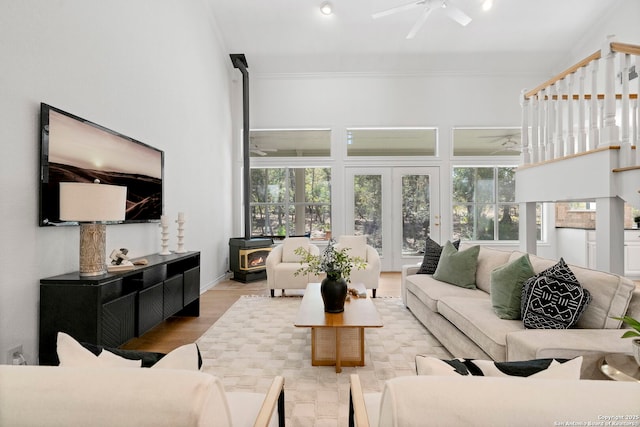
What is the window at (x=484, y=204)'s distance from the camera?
6.46m

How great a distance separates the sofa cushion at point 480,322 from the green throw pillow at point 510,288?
0.19 feet

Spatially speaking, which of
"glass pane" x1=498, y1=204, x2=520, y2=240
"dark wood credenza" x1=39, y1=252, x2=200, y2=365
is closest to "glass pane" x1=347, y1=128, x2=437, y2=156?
"glass pane" x1=498, y1=204, x2=520, y2=240

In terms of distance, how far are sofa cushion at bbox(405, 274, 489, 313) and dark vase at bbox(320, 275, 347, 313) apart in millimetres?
887

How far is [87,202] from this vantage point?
86.6 inches

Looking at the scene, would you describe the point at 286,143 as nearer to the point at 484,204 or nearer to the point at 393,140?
the point at 393,140

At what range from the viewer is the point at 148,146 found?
349 cm

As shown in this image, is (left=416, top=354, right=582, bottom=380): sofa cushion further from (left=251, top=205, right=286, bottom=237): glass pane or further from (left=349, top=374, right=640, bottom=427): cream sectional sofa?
(left=251, top=205, right=286, bottom=237): glass pane

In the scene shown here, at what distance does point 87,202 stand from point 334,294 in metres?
1.87

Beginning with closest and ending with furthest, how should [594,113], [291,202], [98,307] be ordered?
1. [98,307]
2. [594,113]
3. [291,202]

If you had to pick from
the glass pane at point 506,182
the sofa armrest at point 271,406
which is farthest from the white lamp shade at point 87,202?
the glass pane at point 506,182

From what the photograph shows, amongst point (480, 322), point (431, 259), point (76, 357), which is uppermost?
point (76, 357)

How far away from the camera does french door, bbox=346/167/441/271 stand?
645 centimetres

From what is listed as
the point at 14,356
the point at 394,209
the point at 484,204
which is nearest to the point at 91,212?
the point at 14,356

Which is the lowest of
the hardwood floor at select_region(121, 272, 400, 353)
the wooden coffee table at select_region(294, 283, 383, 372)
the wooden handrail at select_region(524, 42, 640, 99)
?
the hardwood floor at select_region(121, 272, 400, 353)
